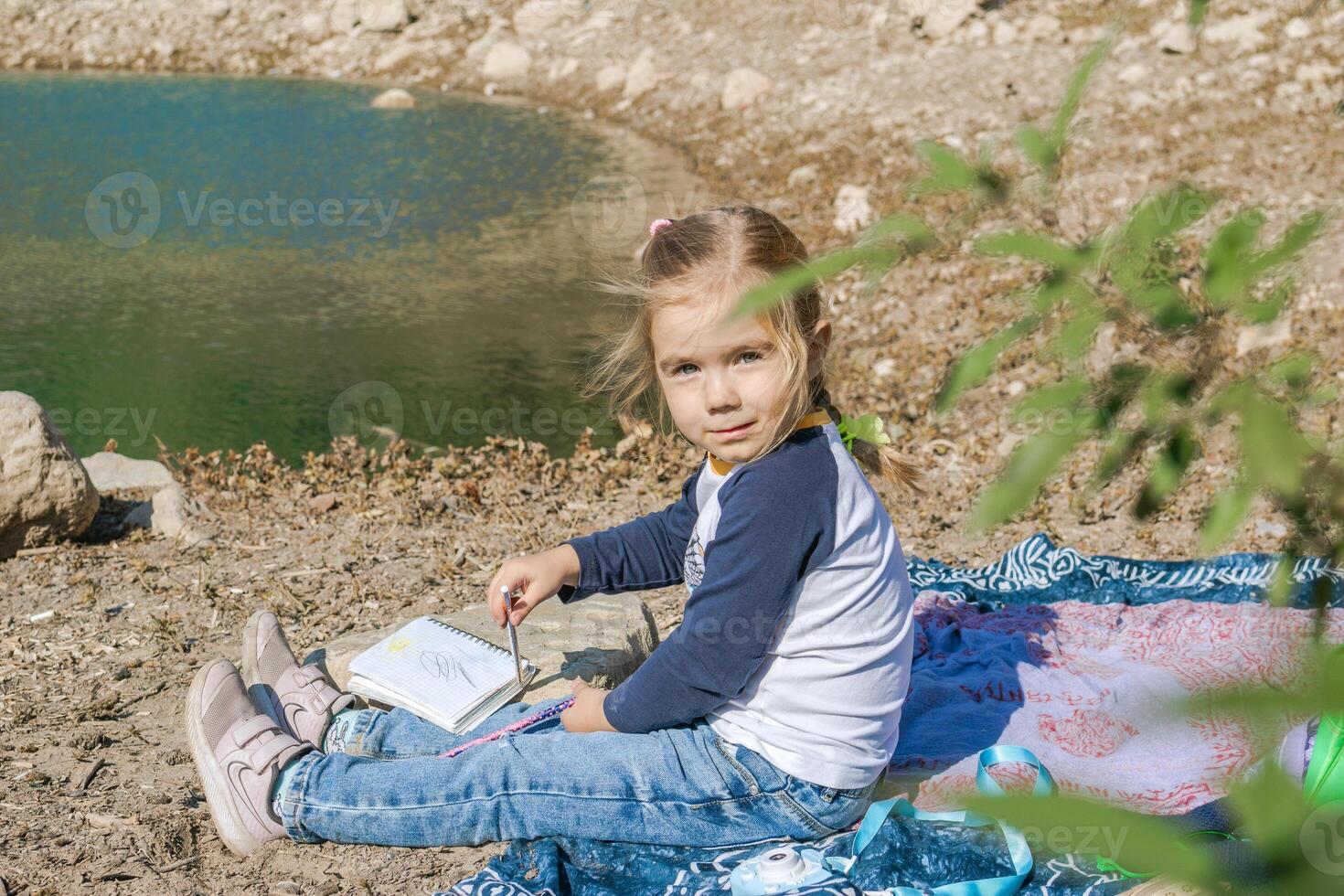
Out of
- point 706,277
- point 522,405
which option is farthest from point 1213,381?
point 522,405

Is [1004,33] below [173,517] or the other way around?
the other way around

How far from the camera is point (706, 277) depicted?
8.37 ft

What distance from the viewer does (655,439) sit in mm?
5883

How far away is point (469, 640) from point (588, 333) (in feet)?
15.2

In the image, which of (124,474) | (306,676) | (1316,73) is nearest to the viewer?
(306,676)

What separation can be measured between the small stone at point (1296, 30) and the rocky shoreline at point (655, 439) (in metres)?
0.09

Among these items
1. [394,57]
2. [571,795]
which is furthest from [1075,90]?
[394,57]

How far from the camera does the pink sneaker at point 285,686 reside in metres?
3.10

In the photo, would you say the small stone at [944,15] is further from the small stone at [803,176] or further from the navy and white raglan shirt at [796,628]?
the navy and white raglan shirt at [796,628]

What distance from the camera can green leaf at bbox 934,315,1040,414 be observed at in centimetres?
81

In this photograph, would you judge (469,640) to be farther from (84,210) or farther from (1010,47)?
(1010,47)

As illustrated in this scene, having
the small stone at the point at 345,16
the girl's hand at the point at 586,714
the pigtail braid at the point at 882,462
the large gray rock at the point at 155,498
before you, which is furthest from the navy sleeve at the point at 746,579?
the small stone at the point at 345,16

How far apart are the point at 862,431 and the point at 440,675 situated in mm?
1220

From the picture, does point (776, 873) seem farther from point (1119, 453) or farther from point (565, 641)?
point (1119, 453)
